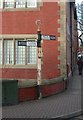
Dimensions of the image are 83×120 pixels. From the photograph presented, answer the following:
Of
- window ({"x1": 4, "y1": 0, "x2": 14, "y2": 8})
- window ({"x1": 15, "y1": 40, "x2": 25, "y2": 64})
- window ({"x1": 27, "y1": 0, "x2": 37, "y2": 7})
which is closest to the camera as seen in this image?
window ({"x1": 27, "y1": 0, "x2": 37, "y2": 7})

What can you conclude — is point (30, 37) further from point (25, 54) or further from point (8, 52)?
point (8, 52)

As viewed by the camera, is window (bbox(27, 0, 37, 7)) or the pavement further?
window (bbox(27, 0, 37, 7))

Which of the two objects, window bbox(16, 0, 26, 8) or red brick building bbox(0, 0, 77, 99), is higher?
window bbox(16, 0, 26, 8)

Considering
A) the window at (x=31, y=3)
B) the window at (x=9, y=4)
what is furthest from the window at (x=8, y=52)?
the window at (x=31, y=3)

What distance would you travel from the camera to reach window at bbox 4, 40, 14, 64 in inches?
862

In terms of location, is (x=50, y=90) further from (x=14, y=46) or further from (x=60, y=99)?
(x=14, y=46)

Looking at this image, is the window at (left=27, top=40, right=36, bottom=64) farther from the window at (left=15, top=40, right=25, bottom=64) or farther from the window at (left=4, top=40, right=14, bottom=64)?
the window at (left=4, top=40, right=14, bottom=64)

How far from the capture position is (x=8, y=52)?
72.4 feet

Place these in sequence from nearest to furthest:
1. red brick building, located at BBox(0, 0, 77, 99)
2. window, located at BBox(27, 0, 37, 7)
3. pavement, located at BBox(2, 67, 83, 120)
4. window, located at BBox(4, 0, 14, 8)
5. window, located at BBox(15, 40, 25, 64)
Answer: pavement, located at BBox(2, 67, 83, 120) → red brick building, located at BBox(0, 0, 77, 99) → window, located at BBox(27, 0, 37, 7) → window, located at BBox(4, 0, 14, 8) → window, located at BBox(15, 40, 25, 64)

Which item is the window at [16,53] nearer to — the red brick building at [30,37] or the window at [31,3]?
the red brick building at [30,37]

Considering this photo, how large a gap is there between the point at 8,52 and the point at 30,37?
185 cm

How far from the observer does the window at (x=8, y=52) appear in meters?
21.9

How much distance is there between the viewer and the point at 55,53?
21031mm

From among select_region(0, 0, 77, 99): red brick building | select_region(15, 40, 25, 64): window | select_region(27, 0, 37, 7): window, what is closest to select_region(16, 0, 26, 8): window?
select_region(0, 0, 77, 99): red brick building
